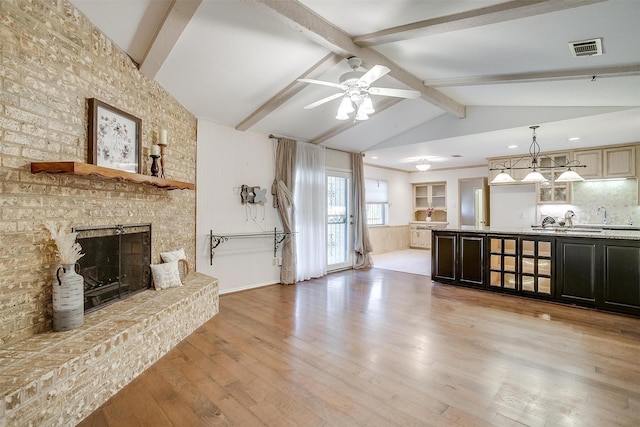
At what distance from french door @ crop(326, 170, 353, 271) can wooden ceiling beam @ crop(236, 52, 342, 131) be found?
2.26 metres

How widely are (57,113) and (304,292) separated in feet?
12.2

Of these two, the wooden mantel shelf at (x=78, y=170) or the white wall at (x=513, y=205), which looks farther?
the white wall at (x=513, y=205)

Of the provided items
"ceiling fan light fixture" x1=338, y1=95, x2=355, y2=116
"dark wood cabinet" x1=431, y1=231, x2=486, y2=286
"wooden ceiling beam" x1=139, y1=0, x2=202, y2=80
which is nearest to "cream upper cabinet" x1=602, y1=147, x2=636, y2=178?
"dark wood cabinet" x1=431, y1=231, x2=486, y2=286

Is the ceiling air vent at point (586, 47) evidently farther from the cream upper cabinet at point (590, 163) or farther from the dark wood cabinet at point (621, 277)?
the cream upper cabinet at point (590, 163)

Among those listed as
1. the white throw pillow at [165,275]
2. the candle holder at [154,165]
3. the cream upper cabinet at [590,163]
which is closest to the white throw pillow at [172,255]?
the white throw pillow at [165,275]

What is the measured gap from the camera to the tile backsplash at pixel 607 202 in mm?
5957

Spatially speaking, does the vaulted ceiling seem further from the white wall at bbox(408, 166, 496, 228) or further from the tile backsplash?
the white wall at bbox(408, 166, 496, 228)

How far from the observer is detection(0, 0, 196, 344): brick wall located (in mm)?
1960

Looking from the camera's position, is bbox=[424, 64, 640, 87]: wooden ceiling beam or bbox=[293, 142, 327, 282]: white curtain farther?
bbox=[293, 142, 327, 282]: white curtain

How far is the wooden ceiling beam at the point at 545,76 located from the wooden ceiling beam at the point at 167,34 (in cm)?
320

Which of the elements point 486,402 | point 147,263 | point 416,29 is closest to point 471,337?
point 486,402

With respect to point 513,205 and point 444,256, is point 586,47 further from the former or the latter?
point 513,205

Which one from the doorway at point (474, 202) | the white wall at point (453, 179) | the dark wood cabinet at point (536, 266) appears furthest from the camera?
the white wall at point (453, 179)

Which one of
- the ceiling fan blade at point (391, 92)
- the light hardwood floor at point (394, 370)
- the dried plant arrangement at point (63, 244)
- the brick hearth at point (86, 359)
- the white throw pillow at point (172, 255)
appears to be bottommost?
the light hardwood floor at point (394, 370)
